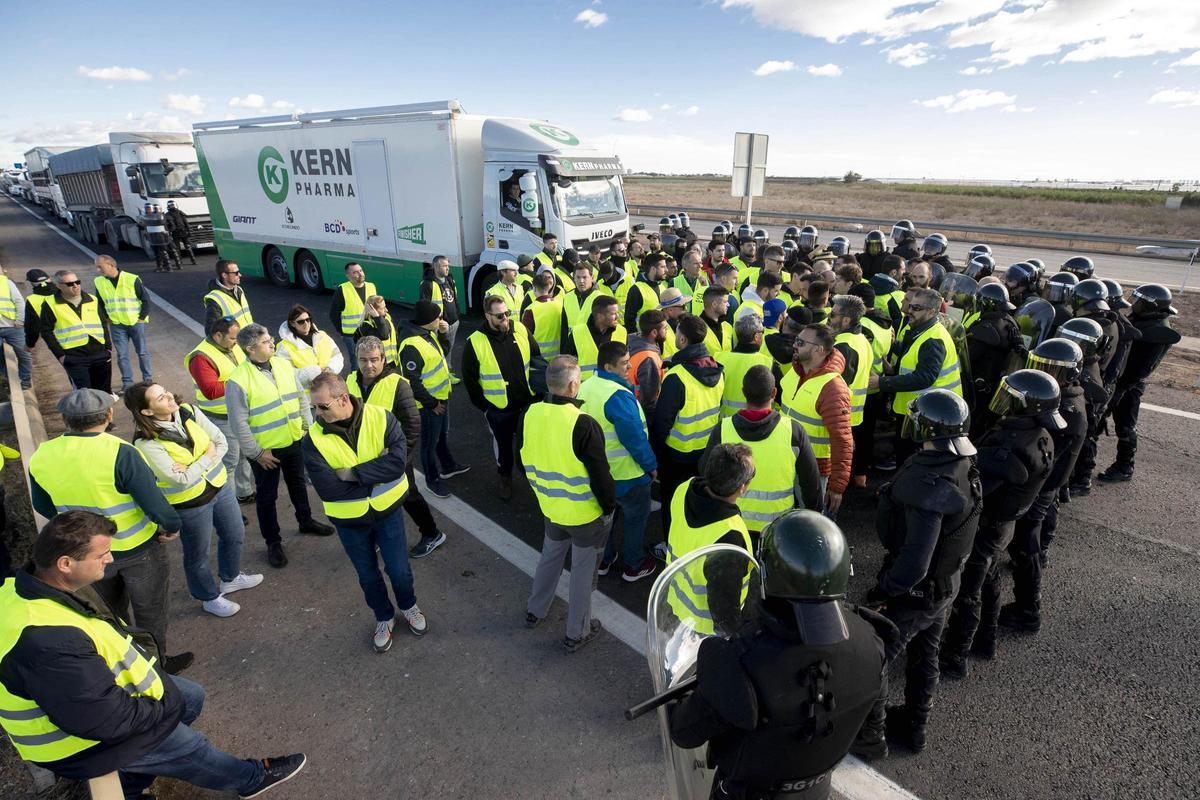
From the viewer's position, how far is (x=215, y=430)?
4.19m

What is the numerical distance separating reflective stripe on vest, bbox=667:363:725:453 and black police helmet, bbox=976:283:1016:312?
10.7ft

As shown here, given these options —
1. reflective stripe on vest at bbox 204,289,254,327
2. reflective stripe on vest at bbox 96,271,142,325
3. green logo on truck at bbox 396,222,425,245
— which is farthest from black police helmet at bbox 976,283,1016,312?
reflective stripe on vest at bbox 96,271,142,325

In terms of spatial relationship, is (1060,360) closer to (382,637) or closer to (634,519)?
(634,519)

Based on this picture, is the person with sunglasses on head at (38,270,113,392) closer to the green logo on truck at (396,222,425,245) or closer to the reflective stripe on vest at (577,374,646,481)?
the green logo on truck at (396,222,425,245)

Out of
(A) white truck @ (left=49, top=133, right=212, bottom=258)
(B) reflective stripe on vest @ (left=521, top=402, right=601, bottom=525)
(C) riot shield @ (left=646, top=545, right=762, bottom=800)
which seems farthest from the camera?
(A) white truck @ (left=49, top=133, right=212, bottom=258)

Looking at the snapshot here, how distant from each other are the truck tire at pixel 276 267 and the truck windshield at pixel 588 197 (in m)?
8.50

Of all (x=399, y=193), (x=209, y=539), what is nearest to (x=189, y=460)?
(x=209, y=539)

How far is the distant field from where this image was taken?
3247 centimetres

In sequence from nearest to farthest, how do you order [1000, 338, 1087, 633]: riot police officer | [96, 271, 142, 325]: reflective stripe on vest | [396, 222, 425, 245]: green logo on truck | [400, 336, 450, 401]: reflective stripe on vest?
[1000, 338, 1087, 633]: riot police officer → [400, 336, 450, 401]: reflective stripe on vest → [96, 271, 142, 325]: reflective stripe on vest → [396, 222, 425, 245]: green logo on truck

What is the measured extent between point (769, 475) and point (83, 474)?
3767 mm

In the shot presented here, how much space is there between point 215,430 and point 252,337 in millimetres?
761

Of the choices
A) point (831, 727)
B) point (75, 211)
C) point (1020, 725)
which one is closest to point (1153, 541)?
point (1020, 725)

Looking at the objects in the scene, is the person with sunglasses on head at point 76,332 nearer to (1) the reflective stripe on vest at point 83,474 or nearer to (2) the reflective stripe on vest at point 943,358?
(1) the reflective stripe on vest at point 83,474

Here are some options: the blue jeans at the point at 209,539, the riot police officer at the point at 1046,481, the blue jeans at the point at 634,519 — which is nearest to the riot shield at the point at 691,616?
the blue jeans at the point at 634,519
